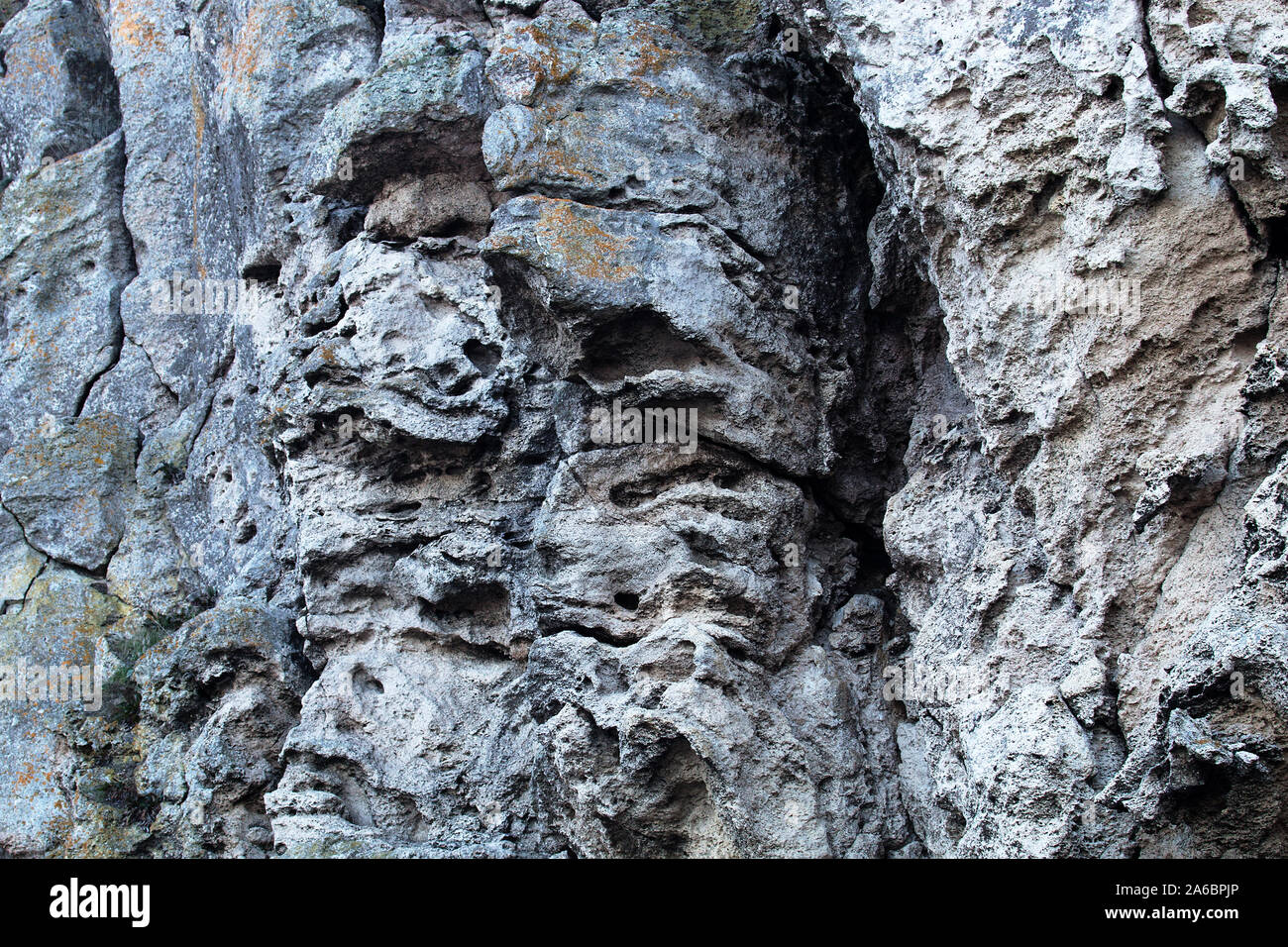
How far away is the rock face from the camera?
205 inches

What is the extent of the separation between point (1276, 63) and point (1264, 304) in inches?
35.5

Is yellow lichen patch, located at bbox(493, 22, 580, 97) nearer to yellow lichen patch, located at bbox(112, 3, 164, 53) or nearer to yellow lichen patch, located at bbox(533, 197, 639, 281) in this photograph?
yellow lichen patch, located at bbox(533, 197, 639, 281)

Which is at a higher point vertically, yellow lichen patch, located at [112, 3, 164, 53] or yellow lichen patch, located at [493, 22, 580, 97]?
yellow lichen patch, located at [112, 3, 164, 53]

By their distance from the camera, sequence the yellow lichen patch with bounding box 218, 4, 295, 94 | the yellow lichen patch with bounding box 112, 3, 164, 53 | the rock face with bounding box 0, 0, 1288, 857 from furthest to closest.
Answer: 1. the yellow lichen patch with bounding box 112, 3, 164, 53
2. the yellow lichen patch with bounding box 218, 4, 295, 94
3. the rock face with bounding box 0, 0, 1288, 857

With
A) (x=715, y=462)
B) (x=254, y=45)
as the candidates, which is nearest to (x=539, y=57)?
(x=715, y=462)

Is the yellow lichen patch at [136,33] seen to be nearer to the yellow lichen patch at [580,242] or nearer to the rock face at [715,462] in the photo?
the rock face at [715,462]

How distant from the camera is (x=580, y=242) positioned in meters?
6.43

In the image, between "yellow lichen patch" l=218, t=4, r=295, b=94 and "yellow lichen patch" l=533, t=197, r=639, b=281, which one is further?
"yellow lichen patch" l=218, t=4, r=295, b=94

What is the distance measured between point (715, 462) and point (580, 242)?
1.26m

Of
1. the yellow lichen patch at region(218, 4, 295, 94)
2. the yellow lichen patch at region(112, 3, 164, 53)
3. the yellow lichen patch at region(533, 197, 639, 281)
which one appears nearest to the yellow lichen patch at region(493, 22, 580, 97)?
the yellow lichen patch at region(533, 197, 639, 281)

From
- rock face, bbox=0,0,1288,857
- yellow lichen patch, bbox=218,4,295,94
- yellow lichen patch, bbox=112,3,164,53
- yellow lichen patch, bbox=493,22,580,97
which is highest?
yellow lichen patch, bbox=112,3,164,53

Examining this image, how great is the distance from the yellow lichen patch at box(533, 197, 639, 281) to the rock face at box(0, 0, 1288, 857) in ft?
0.07

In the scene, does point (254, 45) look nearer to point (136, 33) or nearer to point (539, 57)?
point (136, 33)

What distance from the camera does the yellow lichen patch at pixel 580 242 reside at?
6367 mm
